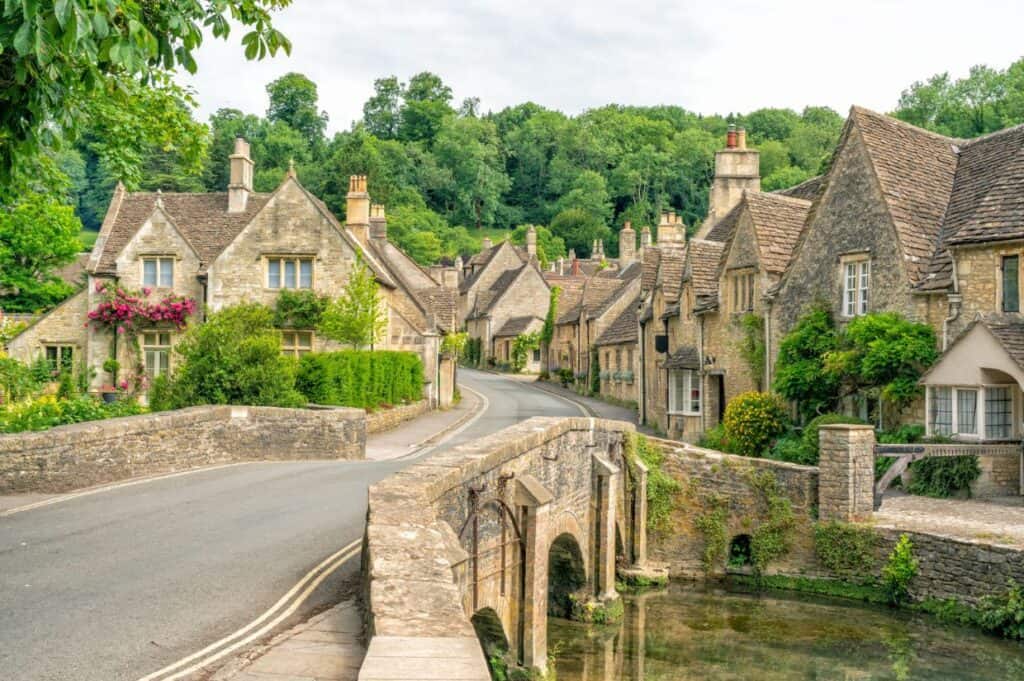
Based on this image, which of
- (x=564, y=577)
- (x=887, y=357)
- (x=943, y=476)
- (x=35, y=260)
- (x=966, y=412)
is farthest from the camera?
(x=35, y=260)

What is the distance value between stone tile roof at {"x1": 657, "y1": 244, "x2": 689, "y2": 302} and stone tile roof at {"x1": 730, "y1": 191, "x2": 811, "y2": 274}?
21.5 feet

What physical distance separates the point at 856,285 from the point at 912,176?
3360mm

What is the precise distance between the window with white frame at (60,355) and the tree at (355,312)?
10.4 meters

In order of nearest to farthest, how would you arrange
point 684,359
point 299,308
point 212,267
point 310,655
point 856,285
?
point 310,655 → point 856,285 → point 684,359 → point 299,308 → point 212,267

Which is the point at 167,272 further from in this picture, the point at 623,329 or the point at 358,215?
the point at 623,329

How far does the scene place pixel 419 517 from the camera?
9984 millimetres

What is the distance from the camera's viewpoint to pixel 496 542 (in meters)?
14.9

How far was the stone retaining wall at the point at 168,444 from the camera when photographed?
58.0 feet

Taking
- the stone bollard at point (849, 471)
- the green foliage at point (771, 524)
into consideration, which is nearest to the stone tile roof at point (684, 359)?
the green foliage at point (771, 524)

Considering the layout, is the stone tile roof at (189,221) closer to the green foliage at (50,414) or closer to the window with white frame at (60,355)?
the window with white frame at (60,355)

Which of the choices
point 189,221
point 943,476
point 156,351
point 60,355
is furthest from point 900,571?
point 60,355

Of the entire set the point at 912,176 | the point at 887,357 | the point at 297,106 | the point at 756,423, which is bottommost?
the point at 756,423

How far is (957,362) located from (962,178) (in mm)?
7277

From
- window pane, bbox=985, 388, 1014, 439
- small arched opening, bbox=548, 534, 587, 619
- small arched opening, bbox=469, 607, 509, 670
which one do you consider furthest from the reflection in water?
window pane, bbox=985, 388, 1014, 439
